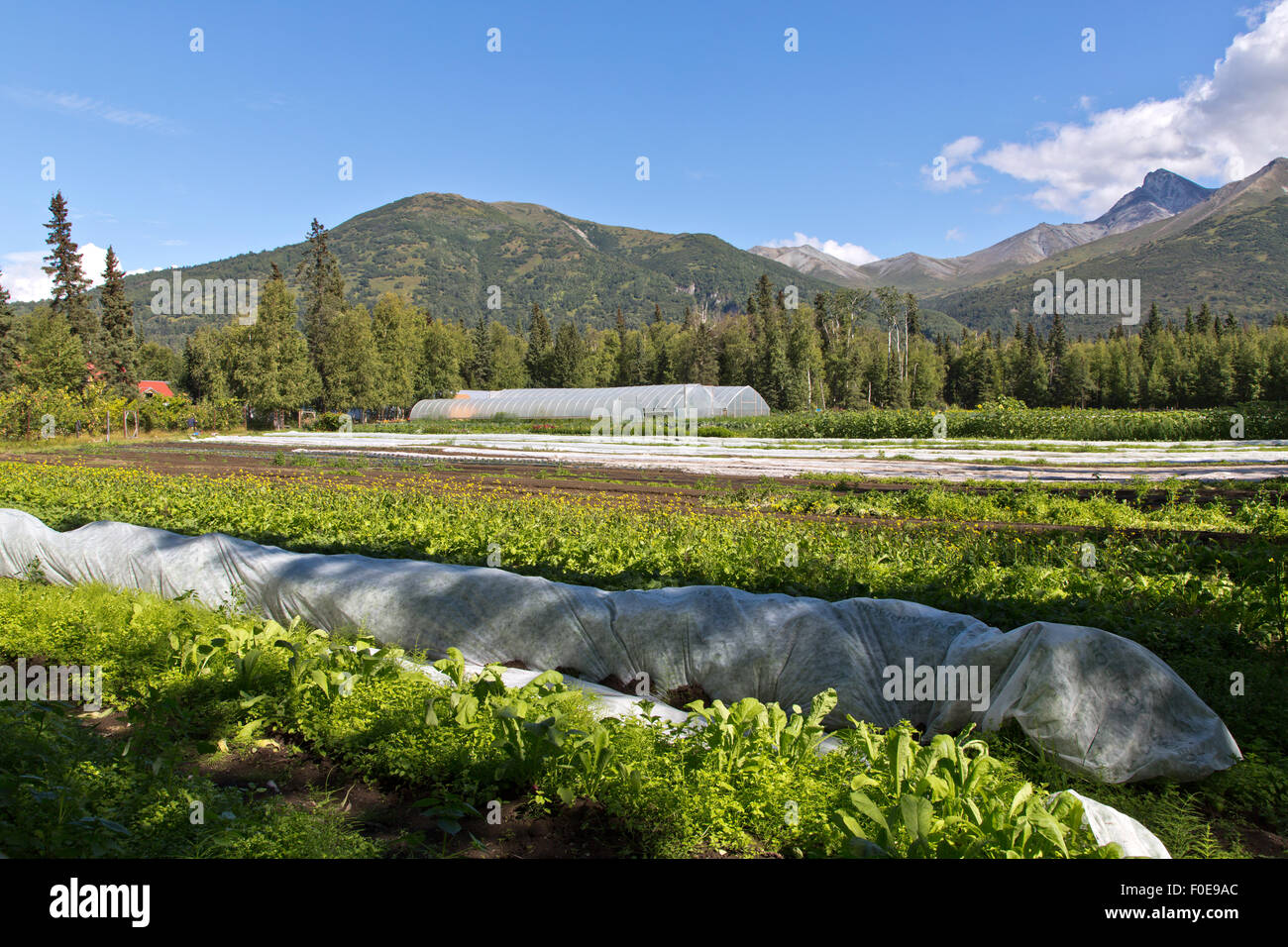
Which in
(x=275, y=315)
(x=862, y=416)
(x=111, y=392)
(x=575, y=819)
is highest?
(x=275, y=315)

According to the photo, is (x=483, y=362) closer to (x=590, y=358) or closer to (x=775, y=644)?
(x=590, y=358)

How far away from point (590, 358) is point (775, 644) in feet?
224

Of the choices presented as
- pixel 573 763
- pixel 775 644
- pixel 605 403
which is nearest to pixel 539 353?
pixel 605 403

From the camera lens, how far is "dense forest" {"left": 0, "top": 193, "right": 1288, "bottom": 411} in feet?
161

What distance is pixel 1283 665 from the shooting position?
17.5 feet

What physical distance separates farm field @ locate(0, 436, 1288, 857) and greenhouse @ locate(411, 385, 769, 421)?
25732 mm

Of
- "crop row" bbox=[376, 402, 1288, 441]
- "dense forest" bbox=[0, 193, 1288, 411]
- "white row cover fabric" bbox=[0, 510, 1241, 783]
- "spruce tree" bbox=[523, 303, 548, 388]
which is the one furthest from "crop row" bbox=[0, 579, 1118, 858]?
"spruce tree" bbox=[523, 303, 548, 388]

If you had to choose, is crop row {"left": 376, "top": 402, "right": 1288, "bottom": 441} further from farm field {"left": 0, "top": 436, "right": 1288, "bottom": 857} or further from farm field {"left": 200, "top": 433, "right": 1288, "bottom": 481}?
farm field {"left": 0, "top": 436, "right": 1288, "bottom": 857}

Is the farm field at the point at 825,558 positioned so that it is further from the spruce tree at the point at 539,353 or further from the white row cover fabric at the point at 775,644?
the spruce tree at the point at 539,353

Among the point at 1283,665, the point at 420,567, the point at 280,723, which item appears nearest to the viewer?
the point at 280,723

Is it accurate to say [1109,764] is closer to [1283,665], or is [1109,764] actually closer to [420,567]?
[1283,665]

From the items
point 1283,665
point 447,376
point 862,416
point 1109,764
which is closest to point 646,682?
point 1109,764

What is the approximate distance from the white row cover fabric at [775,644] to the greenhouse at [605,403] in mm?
37505

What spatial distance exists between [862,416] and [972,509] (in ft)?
85.3
